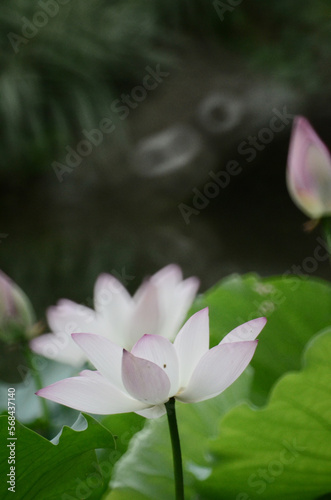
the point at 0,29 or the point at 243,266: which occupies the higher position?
the point at 0,29

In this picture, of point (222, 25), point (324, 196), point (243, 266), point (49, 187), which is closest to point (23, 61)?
point (49, 187)

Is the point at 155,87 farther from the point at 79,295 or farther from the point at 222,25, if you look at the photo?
the point at 79,295
